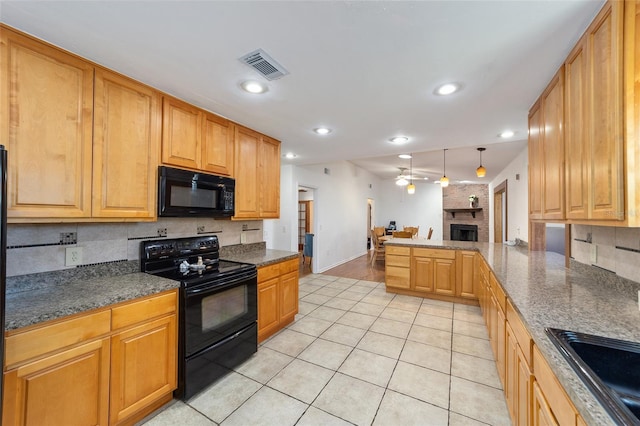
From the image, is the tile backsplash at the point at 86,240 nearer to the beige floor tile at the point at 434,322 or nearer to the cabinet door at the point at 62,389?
the cabinet door at the point at 62,389

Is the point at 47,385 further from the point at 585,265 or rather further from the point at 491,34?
the point at 585,265

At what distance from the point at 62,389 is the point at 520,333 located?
7.86ft

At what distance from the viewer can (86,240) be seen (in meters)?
1.89

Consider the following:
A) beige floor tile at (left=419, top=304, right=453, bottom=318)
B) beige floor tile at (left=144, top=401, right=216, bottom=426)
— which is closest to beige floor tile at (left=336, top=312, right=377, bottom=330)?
beige floor tile at (left=419, top=304, right=453, bottom=318)

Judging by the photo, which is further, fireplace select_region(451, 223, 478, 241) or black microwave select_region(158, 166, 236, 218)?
fireplace select_region(451, 223, 478, 241)

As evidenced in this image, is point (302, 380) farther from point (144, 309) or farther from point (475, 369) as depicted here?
point (475, 369)

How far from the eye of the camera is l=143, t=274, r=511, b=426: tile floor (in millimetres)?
1737

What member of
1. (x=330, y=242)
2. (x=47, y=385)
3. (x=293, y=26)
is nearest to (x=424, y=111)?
(x=293, y=26)

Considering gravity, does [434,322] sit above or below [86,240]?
below

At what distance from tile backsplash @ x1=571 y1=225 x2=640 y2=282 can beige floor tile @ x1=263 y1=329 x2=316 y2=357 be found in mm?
2467

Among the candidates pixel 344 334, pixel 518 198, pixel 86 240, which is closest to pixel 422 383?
pixel 344 334

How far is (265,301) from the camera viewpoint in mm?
2654

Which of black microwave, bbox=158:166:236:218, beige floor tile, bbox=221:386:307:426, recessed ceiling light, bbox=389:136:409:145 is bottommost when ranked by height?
beige floor tile, bbox=221:386:307:426

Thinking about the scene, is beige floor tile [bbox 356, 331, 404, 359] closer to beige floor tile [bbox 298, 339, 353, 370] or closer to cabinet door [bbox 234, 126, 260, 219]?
beige floor tile [bbox 298, 339, 353, 370]
